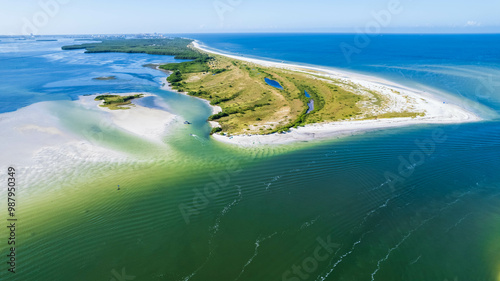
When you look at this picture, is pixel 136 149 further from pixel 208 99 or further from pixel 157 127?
pixel 208 99

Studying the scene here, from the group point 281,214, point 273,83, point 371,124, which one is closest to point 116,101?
point 273,83

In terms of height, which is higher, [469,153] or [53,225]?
[469,153]

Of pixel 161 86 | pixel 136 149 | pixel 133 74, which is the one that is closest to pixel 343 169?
pixel 136 149

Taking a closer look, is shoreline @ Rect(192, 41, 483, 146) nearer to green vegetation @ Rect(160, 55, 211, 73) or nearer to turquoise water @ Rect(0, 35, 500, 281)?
turquoise water @ Rect(0, 35, 500, 281)

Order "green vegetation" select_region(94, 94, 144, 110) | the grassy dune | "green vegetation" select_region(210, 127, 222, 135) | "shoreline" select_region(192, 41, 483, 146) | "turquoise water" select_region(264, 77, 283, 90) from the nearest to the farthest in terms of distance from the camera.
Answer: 1. "shoreline" select_region(192, 41, 483, 146)
2. "green vegetation" select_region(210, 127, 222, 135)
3. the grassy dune
4. "green vegetation" select_region(94, 94, 144, 110)
5. "turquoise water" select_region(264, 77, 283, 90)

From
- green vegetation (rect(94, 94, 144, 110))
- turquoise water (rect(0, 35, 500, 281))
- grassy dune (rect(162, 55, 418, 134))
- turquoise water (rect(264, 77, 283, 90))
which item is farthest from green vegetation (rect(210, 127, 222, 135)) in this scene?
turquoise water (rect(264, 77, 283, 90))

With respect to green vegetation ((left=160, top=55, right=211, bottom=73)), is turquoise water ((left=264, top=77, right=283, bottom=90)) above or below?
below
